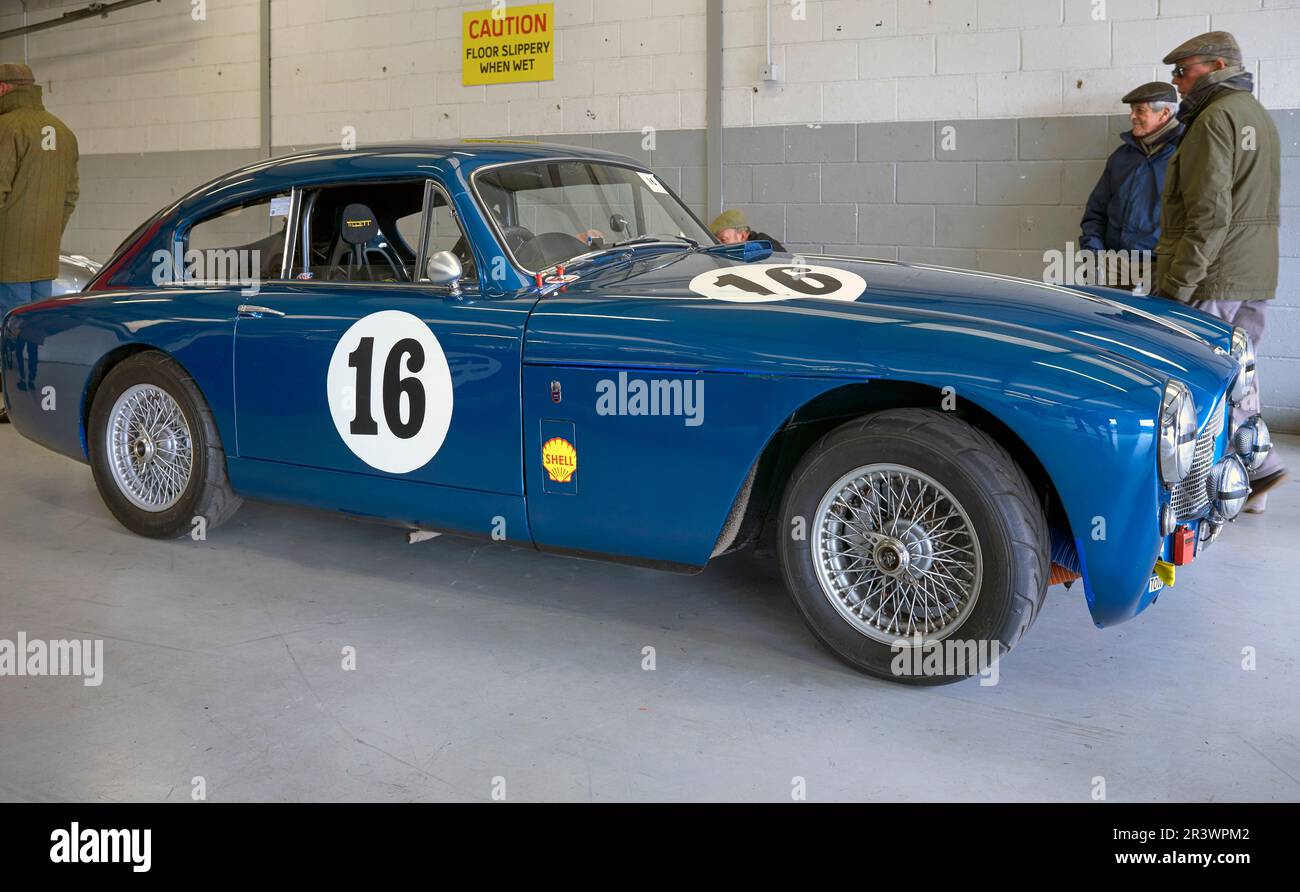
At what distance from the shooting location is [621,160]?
189 inches

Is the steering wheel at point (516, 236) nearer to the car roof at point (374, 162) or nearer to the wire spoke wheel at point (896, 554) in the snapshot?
the car roof at point (374, 162)

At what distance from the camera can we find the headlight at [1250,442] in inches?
144

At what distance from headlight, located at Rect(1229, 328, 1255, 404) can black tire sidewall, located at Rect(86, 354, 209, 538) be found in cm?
360

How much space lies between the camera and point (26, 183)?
745cm

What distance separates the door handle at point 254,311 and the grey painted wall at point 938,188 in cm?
476

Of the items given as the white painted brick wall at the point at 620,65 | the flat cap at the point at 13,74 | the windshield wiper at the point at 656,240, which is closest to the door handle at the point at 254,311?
the windshield wiper at the point at 656,240

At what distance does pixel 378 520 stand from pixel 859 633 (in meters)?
1.78

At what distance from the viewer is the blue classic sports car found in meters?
3.12

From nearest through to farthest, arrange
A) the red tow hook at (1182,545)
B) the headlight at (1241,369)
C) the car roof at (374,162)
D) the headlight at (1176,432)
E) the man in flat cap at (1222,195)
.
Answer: the headlight at (1176,432), the red tow hook at (1182,545), the headlight at (1241,369), the car roof at (374,162), the man in flat cap at (1222,195)

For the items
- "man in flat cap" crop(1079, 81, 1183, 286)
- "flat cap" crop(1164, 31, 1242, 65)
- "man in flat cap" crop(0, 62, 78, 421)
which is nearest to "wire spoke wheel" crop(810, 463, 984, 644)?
"flat cap" crop(1164, 31, 1242, 65)

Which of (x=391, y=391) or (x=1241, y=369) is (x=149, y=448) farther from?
(x=1241, y=369)

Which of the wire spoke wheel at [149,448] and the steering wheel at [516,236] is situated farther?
the wire spoke wheel at [149,448]

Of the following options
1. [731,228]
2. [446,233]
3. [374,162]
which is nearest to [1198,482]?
[446,233]

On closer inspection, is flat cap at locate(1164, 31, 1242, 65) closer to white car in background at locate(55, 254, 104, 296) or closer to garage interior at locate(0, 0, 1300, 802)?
garage interior at locate(0, 0, 1300, 802)
